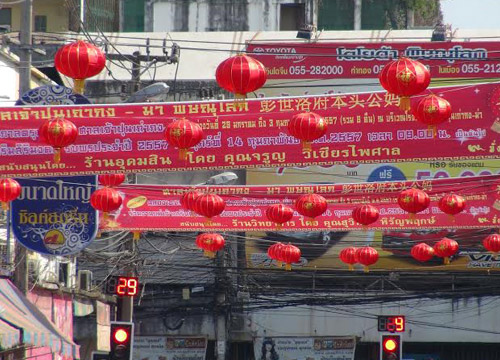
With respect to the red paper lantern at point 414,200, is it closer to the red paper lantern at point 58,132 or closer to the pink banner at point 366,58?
the red paper lantern at point 58,132

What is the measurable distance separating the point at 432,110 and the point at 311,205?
6.84 m

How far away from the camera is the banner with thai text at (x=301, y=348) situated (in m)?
33.9

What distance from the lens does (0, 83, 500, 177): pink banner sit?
51.0 feet

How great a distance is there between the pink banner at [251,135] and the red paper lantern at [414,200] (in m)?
5.00

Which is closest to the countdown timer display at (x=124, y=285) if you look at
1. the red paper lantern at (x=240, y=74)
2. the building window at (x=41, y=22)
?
the red paper lantern at (x=240, y=74)

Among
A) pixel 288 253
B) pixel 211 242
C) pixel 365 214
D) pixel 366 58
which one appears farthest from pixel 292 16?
pixel 365 214

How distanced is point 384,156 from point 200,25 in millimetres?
26907

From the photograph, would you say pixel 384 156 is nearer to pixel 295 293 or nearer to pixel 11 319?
pixel 11 319

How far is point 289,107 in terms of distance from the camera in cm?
1562

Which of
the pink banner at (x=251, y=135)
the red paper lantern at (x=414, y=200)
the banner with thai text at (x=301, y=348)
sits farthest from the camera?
the banner with thai text at (x=301, y=348)

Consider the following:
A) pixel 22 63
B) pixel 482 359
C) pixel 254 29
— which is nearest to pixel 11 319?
pixel 22 63

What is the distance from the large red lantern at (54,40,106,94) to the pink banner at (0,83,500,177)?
65.5 inches

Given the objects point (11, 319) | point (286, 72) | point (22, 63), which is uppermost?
point (286, 72)

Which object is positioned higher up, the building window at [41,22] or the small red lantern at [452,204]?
the building window at [41,22]
